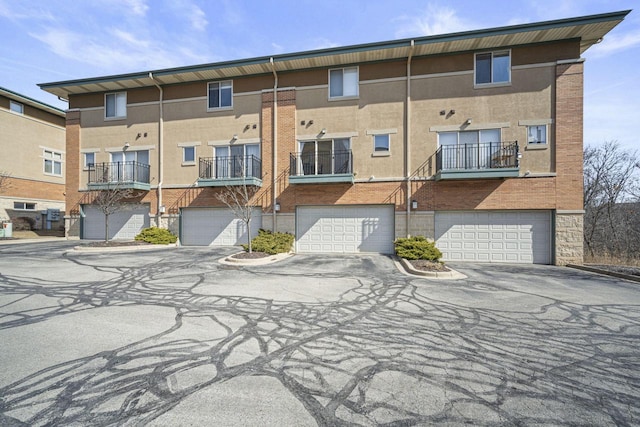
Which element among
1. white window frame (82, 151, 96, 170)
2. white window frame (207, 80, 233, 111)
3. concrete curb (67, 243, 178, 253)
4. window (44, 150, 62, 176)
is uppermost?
white window frame (207, 80, 233, 111)

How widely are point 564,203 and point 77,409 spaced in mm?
16985

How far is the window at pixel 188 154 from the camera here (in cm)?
1638

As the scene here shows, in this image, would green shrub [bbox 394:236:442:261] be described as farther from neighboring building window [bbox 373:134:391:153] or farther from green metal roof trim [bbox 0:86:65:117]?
green metal roof trim [bbox 0:86:65:117]

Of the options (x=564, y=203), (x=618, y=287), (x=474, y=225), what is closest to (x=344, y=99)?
(x=474, y=225)

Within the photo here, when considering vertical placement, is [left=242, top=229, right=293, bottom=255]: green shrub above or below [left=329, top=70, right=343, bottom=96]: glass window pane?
below

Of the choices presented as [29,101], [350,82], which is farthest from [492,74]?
[29,101]

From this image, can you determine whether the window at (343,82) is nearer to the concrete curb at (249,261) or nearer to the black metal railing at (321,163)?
the black metal railing at (321,163)

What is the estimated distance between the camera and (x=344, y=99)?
578 inches

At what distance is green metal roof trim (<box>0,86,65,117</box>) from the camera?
21.1 metres

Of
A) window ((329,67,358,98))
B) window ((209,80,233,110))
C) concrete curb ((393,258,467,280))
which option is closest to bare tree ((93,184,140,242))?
window ((209,80,233,110))

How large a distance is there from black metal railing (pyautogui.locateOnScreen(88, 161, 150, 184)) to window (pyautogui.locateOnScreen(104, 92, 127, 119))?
3.21 m

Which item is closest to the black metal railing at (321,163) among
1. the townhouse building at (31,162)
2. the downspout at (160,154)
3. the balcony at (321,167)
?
the balcony at (321,167)

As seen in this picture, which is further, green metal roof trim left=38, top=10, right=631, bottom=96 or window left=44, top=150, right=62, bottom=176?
window left=44, top=150, right=62, bottom=176

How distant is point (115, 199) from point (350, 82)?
15035 mm
